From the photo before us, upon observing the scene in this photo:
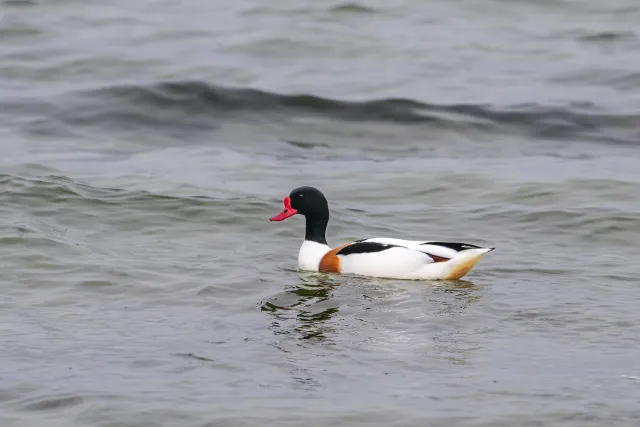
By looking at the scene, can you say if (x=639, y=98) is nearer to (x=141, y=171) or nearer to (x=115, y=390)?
(x=141, y=171)

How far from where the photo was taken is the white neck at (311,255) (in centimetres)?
1095

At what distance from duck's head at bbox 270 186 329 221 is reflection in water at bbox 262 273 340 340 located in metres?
0.90

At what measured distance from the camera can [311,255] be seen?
11.0 m

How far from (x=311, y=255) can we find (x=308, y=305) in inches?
53.8

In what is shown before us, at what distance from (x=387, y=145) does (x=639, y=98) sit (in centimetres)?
446

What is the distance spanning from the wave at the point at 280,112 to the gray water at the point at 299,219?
0.16 feet

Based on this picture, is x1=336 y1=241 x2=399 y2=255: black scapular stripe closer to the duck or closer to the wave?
the duck

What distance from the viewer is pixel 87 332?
28.0 ft

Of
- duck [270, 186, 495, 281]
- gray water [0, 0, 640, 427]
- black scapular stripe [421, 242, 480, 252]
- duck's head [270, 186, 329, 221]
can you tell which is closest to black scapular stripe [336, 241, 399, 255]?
duck [270, 186, 495, 281]

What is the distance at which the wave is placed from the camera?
17.8m

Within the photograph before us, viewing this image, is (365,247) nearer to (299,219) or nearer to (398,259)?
(398,259)

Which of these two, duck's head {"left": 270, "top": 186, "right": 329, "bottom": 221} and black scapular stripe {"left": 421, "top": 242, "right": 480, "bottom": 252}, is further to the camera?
duck's head {"left": 270, "top": 186, "right": 329, "bottom": 221}

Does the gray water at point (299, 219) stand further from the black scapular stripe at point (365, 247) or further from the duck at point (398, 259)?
the black scapular stripe at point (365, 247)

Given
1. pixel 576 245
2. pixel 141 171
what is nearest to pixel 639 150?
pixel 576 245
